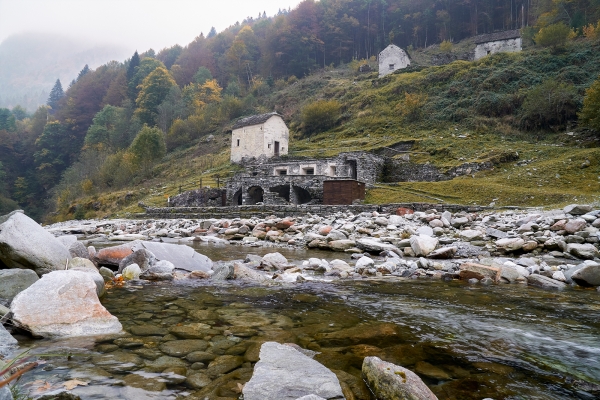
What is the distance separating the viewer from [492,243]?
1034 cm

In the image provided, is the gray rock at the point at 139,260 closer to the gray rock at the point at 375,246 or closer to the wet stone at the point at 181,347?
the wet stone at the point at 181,347

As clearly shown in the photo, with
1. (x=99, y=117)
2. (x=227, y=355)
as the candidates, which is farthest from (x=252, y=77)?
(x=227, y=355)

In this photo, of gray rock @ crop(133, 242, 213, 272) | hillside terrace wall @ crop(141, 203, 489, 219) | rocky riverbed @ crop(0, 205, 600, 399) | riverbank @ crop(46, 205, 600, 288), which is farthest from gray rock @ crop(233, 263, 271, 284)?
hillside terrace wall @ crop(141, 203, 489, 219)

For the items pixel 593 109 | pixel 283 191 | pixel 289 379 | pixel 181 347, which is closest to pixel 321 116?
pixel 283 191

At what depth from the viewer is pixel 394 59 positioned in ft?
208

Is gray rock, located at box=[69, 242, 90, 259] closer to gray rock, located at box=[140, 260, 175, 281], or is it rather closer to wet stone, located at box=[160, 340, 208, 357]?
gray rock, located at box=[140, 260, 175, 281]

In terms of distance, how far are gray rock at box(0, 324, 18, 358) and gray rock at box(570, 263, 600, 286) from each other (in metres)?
7.53

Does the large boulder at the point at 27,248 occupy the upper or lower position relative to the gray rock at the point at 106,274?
upper

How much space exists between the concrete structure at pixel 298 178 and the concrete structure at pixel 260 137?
7.51 meters

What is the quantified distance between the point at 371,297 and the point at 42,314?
12.3ft

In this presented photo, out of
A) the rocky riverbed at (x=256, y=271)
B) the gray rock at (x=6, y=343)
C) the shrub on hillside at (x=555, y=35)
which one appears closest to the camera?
the gray rock at (x=6, y=343)

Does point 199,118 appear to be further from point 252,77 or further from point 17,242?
point 17,242

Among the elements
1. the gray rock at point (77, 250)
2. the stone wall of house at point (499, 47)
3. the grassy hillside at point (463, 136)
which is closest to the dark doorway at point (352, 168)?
the grassy hillside at point (463, 136)

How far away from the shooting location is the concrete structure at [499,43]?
195 feet
